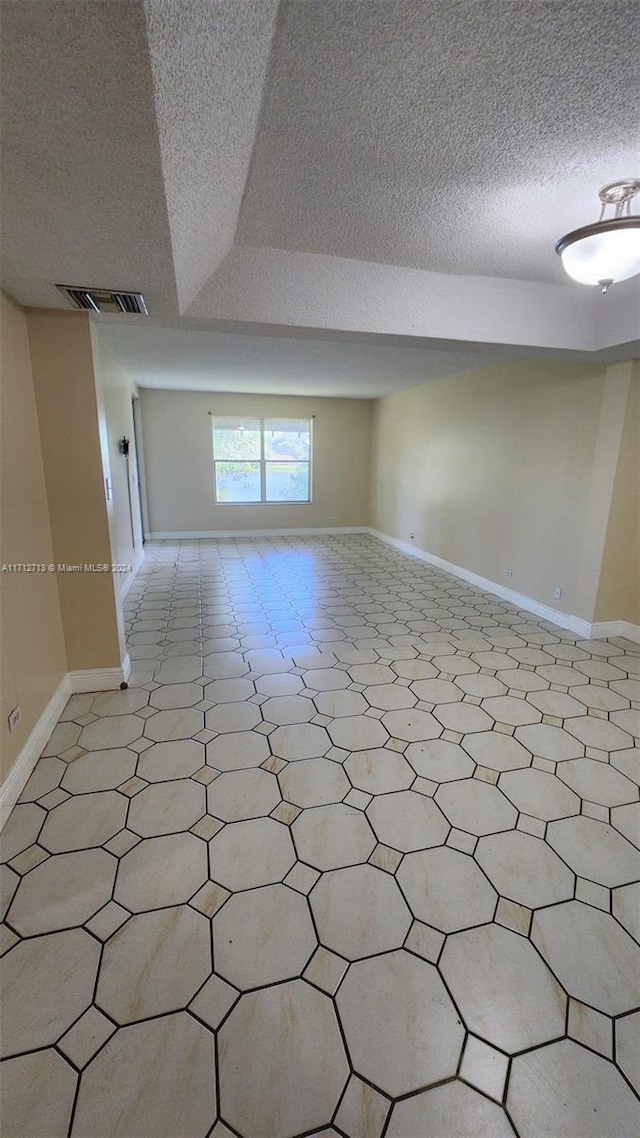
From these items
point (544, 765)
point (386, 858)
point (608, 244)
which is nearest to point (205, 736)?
point (386, 858)

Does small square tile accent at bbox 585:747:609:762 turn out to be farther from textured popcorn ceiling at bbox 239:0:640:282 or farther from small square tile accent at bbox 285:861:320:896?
textured popcorn ceiling at bbox 239:0:640:282

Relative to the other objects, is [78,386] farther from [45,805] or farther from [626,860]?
[626,860]

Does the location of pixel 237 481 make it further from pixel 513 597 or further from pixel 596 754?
pixel 596 754

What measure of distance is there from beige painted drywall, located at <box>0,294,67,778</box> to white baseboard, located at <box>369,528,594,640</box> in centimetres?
362

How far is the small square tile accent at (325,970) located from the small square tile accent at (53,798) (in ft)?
3.81

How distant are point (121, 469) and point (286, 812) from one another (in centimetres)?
376

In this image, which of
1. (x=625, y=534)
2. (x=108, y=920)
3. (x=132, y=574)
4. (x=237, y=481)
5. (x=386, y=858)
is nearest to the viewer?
(x=108, y=920)

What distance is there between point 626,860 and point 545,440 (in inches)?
123

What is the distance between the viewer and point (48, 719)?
2.23 m

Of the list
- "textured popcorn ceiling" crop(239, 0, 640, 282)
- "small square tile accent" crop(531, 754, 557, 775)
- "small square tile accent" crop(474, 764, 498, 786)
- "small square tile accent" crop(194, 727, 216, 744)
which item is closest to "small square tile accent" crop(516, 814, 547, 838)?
"small square tile accent" crop(474, 764, 498, 786)

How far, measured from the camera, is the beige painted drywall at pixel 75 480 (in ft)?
7.23

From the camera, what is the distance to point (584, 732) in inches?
90.6

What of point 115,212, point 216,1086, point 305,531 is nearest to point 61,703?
point 216,1086

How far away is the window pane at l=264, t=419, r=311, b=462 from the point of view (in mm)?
7039
